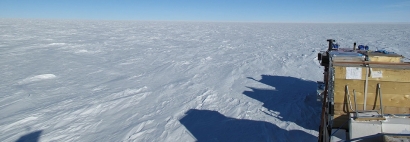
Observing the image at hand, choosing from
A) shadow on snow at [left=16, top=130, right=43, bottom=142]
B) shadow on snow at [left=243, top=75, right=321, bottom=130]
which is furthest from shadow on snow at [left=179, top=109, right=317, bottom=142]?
shadow on snow at [left=16, top=130, right=43, bottom=142]

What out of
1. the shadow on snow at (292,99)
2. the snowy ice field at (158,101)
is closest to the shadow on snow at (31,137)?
the snowy ice field at (158,101)

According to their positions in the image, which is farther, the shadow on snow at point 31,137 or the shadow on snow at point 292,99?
the shadow on snow at point 292,99

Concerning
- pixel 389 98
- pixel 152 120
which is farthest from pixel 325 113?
pixel 152 120

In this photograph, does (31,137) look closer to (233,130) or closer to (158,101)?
(158,101)

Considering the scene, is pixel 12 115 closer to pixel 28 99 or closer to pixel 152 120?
pixel 28 99

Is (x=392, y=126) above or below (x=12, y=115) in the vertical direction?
above

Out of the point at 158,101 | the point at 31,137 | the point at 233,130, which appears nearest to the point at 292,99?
the point at 233,130

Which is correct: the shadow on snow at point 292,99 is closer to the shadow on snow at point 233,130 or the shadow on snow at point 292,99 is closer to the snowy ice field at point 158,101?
the snowy ice field at point 158,101
